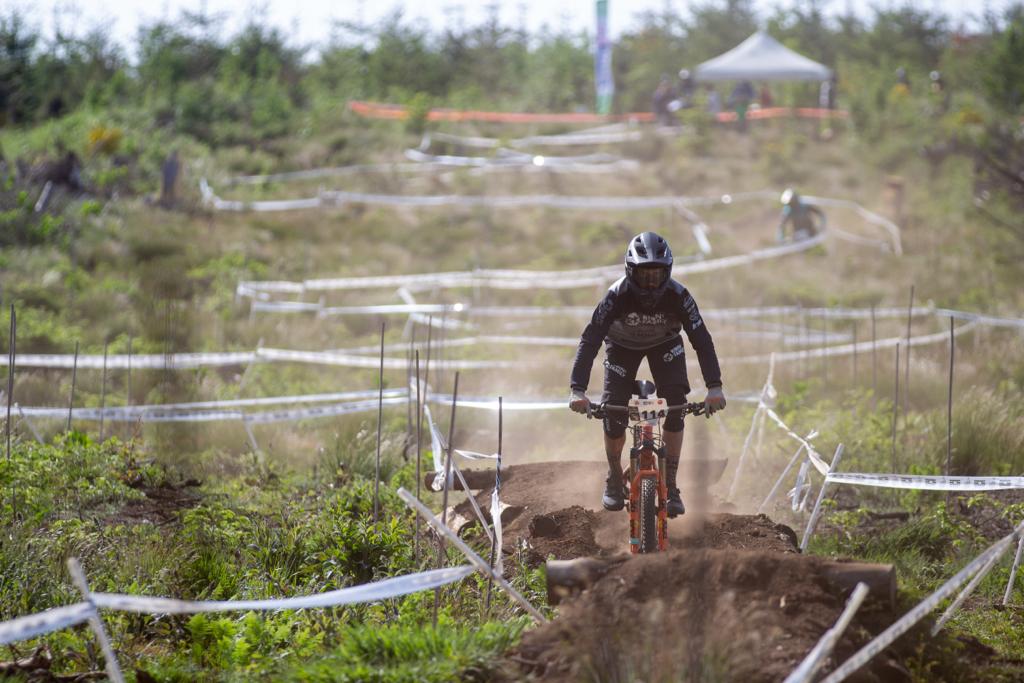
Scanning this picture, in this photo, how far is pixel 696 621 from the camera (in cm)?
536

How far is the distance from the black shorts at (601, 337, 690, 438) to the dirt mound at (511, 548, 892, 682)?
1767mm

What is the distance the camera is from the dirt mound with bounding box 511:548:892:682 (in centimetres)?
502

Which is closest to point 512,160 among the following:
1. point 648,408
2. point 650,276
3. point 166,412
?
point 166,412

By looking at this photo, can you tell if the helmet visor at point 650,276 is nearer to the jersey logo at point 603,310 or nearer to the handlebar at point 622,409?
the jersey logo at point 603,310

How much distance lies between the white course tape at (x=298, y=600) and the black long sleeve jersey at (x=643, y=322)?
230 centimetres

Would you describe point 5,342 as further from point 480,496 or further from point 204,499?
point 480,496

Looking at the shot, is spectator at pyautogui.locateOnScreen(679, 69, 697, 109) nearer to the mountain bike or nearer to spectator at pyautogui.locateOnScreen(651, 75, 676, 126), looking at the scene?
spectator at pyautogui.locateOnScreen(651, 75, 676, 126)

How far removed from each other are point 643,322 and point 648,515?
1.16m

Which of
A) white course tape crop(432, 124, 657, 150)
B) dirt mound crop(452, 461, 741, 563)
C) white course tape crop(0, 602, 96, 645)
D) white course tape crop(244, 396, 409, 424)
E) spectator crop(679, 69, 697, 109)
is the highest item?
spectator crop(679, 69, 697, 109)

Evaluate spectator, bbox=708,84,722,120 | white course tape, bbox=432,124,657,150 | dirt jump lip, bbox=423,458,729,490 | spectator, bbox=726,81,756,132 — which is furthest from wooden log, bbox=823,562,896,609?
spectator, bbox=708,84,722,120

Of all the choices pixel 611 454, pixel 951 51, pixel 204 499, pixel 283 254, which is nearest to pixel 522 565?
pixel 611 454

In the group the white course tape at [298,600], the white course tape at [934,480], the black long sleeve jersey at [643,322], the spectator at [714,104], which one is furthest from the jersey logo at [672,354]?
the spectator at [714,104]

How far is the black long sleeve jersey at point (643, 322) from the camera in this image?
24.7ft

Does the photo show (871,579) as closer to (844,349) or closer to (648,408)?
(648,408)
